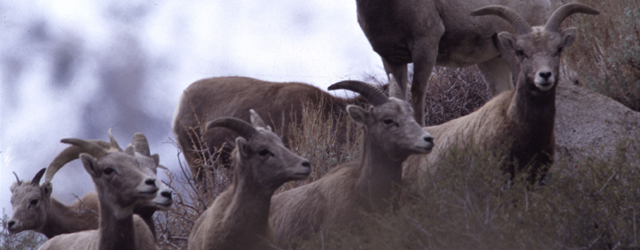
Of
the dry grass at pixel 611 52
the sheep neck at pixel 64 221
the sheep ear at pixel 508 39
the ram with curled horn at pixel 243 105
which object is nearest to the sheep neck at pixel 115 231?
the sheep neck at pixel 64 221

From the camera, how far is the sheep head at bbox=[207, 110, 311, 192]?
505 cm

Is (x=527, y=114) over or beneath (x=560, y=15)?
beneath

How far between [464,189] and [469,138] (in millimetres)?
1482

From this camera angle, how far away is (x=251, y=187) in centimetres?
518

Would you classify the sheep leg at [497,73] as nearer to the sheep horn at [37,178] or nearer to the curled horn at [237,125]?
the curled horn at [237,125]

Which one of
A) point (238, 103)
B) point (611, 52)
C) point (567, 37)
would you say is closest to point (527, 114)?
point (567, 37)

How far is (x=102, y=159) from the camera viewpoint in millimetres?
5273

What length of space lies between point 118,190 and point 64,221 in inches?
113

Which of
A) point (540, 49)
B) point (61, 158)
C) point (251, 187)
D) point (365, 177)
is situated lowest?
point (365, 177)

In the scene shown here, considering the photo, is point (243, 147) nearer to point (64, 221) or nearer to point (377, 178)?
point (377, 178)

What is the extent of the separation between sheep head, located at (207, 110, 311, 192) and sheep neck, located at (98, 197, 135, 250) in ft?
2.97

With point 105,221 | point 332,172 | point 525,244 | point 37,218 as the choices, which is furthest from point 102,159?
point 525,244

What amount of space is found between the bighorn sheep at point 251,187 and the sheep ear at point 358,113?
0.66 meters

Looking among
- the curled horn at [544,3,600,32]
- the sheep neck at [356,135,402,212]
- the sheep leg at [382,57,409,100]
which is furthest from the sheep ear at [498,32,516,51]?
the sheep leg at [382,57,409,100]
